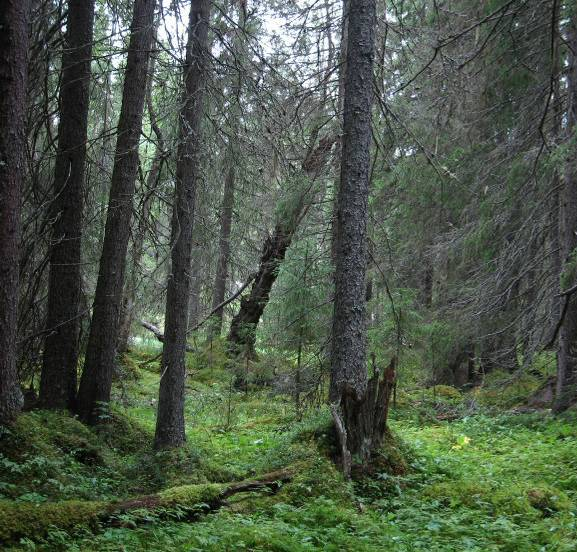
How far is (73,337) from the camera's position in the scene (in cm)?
809

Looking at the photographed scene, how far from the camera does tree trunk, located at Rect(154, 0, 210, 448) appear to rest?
748cm

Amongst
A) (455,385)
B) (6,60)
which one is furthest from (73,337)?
(455,385)

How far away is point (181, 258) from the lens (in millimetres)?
7562

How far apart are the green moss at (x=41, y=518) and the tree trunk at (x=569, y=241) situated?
7.64m

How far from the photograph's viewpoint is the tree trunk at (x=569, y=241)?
950cm

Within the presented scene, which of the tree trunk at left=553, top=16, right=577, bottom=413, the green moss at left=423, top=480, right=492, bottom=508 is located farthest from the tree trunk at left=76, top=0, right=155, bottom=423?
the tree trunk at left=553, top=16, right=577, bottom=413

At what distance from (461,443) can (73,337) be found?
6030 millimetres

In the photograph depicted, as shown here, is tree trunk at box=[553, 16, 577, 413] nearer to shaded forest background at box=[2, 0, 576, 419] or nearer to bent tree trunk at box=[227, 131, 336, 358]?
shaded forest background at box=[2, 0, 576, 419]

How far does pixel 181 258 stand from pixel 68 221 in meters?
1.77

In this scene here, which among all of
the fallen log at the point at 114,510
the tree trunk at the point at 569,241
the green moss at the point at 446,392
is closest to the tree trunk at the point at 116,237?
the fallen log at the point at 114,510

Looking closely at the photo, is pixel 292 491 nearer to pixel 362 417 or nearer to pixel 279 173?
pixel 362 417

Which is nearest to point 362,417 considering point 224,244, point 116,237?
point 116,237

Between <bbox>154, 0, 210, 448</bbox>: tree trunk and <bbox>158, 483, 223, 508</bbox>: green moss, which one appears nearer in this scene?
<bbox>158, 483, 223, 508</bbox>: green moss

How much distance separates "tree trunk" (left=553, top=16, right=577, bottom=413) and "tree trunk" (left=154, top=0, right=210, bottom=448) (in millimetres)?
5520
